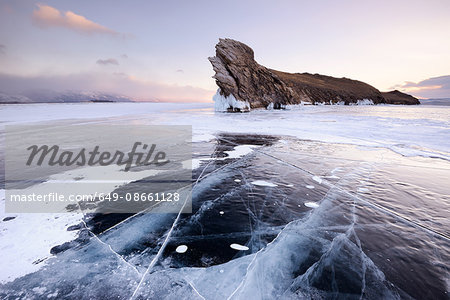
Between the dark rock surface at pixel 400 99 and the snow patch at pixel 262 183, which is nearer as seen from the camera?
the snow patch at pixel 262 183

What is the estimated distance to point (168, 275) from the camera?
182 centimetres

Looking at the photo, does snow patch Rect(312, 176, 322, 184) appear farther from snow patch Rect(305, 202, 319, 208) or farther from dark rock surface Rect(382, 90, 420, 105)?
dark rock surface Rect(382, 90, 420, 105)

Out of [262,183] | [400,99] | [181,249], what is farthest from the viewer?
[400,99]

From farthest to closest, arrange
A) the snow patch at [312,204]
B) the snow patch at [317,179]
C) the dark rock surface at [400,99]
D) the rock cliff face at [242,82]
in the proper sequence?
the dark rock surface at [400,99], the rock cliff face at [242,82], the snow patch at [317,179], the snow patch at [312,204]

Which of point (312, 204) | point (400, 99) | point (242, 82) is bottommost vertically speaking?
point (312, 204)

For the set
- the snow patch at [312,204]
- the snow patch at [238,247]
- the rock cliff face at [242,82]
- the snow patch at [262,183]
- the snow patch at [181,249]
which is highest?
the rock cliff face at [242,82]

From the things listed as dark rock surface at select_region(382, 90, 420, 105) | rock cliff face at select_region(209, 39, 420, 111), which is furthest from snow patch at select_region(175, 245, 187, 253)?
dark rock surface at select_region(382, 90, 420, 105)

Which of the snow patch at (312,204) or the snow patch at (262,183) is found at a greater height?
the snow patch at (262,183)

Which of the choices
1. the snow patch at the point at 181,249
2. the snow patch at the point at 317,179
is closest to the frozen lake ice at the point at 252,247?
the snow patch at the point at 181,249

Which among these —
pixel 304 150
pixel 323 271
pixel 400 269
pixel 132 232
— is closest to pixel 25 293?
pixel 132 232

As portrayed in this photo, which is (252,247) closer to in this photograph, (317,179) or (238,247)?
(238,247)

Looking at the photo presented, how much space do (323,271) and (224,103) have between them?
34.1m

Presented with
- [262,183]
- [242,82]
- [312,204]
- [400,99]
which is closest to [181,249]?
[312,204]

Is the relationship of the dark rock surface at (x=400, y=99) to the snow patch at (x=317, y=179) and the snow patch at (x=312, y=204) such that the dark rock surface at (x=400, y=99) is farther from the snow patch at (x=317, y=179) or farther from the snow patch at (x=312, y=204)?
the snow patch at (x=312, y=204)
